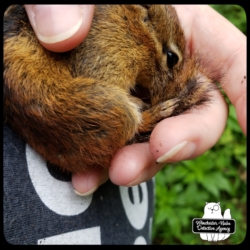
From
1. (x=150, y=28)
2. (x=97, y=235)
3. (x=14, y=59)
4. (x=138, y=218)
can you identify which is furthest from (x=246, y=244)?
Answer: (x=14, y=59)

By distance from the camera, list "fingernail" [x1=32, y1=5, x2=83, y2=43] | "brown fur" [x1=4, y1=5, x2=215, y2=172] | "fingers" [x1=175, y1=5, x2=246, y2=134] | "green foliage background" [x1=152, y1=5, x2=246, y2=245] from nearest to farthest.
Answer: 1. "fingernail" [x1=32, y1=5, x2=83, y2=43]
2. "brown fur" [x1=4, y1=5, x2=215, y2=172]
3. "fingers" [x1=175, y1=5, x2=246, y2=134]
4. "green foliage background" [x1=152, y1=5, x2=246, y2=245]

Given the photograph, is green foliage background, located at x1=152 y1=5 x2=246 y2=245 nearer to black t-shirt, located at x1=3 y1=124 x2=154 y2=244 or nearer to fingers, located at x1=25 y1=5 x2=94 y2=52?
black t-shirt, located at x1=3 y1=124 x2=154 y2=244

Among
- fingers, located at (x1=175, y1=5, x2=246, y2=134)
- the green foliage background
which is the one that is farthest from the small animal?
the green foliage background

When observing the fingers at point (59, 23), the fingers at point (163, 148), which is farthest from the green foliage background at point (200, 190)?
the fingers at point (59, 23)

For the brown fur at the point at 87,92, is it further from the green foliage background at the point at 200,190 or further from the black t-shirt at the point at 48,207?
the green foliage background at the point at 200,190

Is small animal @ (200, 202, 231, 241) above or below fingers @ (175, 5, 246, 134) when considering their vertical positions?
below

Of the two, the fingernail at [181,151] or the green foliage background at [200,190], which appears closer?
the fingernail at [181,151]

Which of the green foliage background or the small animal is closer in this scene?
the small animal
